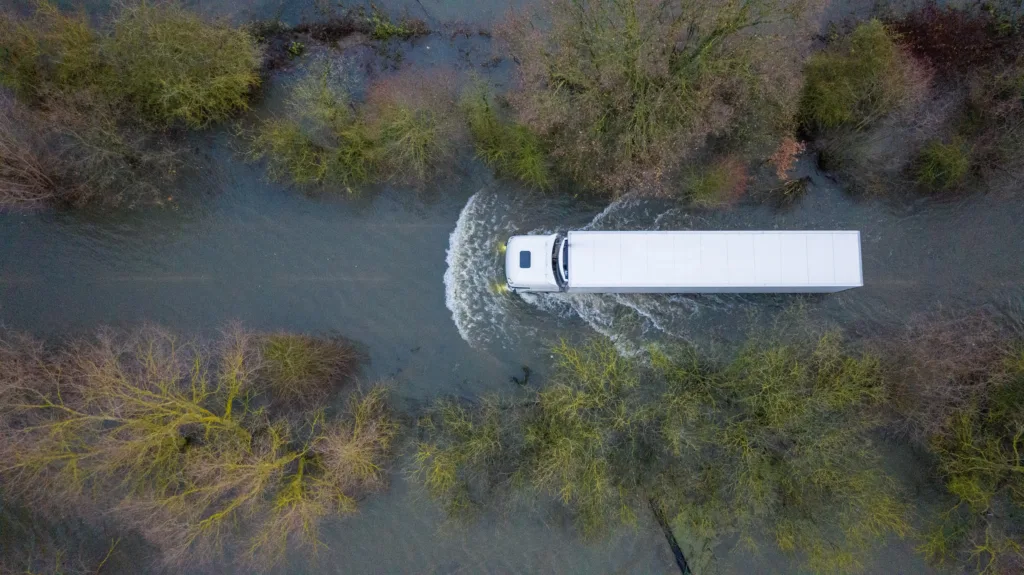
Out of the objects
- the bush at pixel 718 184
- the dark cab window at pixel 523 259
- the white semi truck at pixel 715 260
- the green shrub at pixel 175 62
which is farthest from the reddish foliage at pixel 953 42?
the green shrub at pixel 175 62

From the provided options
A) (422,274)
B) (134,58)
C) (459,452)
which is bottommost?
(459,452)

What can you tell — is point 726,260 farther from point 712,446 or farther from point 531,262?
point 531,262

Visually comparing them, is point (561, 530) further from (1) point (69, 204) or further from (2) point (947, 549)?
(1) point (69, 204)

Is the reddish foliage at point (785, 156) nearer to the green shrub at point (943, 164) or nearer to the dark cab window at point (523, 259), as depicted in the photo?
the green shrub at point (943, 164)

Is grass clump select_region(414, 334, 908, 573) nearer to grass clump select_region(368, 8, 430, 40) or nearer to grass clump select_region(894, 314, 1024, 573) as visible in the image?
grass clump select_region(894, 314, 1024, 573)

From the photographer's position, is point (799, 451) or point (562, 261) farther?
point (562, 261)

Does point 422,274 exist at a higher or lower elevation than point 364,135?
lower

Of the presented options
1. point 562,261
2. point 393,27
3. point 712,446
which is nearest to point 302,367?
point 562,261
